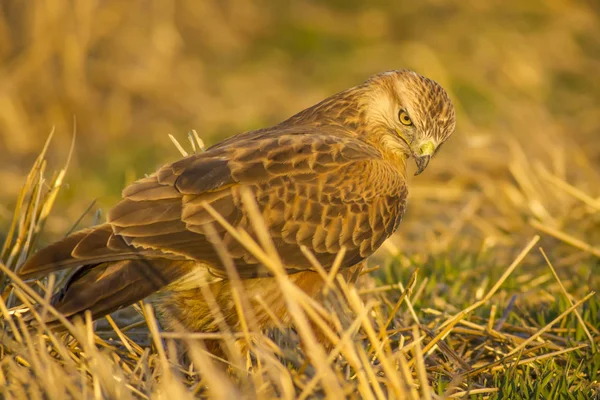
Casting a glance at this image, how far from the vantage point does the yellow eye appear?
4.84 metres

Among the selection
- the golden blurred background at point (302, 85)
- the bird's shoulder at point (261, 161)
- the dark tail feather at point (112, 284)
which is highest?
the bird's shoulder at point (261, 161)

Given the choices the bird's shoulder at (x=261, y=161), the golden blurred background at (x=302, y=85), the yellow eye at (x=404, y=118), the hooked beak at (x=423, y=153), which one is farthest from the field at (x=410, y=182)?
the yellow eye at (x=404, y=118)

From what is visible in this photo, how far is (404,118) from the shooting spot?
4.85 meters

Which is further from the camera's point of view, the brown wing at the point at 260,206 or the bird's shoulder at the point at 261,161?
the bird's shoulder at the point at 261,161

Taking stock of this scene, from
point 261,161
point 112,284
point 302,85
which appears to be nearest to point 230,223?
point 261,161

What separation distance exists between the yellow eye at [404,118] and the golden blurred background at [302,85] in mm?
1189

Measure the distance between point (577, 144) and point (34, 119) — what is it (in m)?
5.67

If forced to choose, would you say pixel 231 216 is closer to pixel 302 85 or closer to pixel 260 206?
pixel 260 206

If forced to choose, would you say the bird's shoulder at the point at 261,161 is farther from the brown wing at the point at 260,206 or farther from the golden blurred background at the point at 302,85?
the golden blurred background at the point at 302,85

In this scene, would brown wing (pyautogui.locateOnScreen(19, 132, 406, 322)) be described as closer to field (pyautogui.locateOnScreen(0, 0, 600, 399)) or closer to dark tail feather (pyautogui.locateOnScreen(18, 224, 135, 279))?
dark tail feather (pyautogui.locateOnScreen(18, 224, 135, 279))

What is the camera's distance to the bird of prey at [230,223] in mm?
3871

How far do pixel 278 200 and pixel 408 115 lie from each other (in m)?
1.05

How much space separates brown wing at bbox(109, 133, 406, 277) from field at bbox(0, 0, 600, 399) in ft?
0.77

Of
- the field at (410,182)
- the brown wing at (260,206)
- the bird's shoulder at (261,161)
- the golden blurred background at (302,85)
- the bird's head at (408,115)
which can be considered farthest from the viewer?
the golden blurred background at (302,85)
